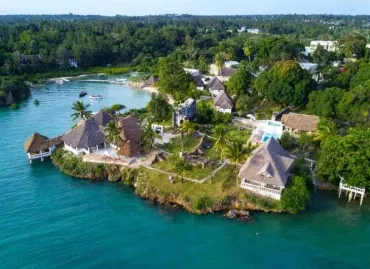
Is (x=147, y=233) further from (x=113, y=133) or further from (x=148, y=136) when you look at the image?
(x=148, y=136)

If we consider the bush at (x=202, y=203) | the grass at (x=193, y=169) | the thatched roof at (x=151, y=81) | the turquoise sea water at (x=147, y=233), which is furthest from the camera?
the thatched roof at (x=151, y=81)

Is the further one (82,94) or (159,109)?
(82,94)

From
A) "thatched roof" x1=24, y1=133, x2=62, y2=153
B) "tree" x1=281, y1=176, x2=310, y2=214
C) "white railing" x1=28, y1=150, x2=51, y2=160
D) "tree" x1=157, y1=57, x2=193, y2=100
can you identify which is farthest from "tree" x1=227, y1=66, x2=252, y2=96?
"white railing" x1=28, y1=150, x2=51, y2=160

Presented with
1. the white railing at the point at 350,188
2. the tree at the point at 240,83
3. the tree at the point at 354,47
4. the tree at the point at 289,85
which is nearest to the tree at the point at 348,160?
the white railing at the point at 350,188

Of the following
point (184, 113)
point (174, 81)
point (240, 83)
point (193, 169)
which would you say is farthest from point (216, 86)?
point (193, 169)

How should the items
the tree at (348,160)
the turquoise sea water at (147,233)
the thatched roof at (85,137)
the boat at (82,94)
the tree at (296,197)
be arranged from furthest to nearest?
the boat at (82,94) → the thatched roof at (85,137) → the tree at (348,160) → the tree at (296,197) → the turquoise sea water at (147,233)

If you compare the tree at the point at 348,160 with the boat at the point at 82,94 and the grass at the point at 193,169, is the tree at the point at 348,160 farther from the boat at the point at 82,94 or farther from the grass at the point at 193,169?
the boat at the point at 82,94

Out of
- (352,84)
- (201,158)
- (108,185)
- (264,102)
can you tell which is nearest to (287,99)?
(264,102)

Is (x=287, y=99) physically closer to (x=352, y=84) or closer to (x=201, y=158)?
(x=352, y=84)
